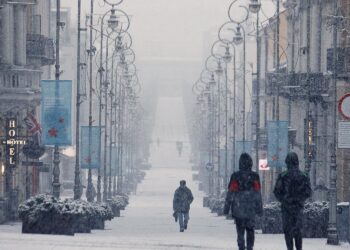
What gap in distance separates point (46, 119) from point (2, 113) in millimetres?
20099

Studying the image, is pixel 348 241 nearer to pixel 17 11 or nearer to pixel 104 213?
pixel 104 213

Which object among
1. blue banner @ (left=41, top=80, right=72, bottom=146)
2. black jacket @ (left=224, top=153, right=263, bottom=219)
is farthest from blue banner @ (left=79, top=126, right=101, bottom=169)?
black jacket @ (left=224, top=153, right=263, bottom=219)

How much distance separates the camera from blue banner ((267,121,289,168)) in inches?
2287

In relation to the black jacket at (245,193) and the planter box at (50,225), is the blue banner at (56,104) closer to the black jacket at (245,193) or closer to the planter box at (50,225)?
the planter box at (50,225)

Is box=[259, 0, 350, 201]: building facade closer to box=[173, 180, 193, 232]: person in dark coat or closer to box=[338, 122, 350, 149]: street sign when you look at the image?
box=[173, 180, 193, 232]: person in dark coat

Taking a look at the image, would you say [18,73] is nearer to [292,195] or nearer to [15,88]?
[15,88]

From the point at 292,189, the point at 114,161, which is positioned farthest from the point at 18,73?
the point at 292,189

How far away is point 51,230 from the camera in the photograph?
40.0 meters

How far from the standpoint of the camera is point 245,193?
28.5m

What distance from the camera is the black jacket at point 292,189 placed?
28.5m

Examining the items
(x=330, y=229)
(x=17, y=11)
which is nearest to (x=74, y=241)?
(x=330, y=229)

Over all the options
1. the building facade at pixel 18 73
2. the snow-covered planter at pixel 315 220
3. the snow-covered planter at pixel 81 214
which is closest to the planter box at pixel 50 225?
the snow-covered planter at pixel 81 214

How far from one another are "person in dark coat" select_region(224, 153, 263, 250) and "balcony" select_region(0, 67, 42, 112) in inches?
1275

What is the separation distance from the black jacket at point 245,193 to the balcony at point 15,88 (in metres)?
32.3
